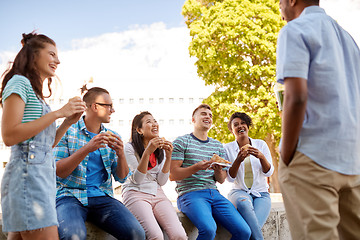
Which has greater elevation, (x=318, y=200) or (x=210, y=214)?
(x=318, y=200)

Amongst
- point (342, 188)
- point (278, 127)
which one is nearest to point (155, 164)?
point (342, 188)

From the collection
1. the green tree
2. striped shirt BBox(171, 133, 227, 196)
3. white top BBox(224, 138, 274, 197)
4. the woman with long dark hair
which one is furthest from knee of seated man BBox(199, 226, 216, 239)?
the green tree

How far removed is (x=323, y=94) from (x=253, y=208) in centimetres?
290

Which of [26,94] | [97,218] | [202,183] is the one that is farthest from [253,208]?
[26,94]

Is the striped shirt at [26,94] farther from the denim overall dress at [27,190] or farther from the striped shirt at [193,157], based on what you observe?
the striped shirt at [193,157]

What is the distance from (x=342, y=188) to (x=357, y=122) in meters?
0.38

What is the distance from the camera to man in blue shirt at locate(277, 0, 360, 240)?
1.82 meters

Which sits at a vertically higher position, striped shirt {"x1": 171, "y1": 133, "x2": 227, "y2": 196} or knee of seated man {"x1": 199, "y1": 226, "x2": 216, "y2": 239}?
striped shirt {"x1": 171, "y1": 133, "x2": 227, "y2": 196}

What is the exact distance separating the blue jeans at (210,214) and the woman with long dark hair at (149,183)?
228 mm

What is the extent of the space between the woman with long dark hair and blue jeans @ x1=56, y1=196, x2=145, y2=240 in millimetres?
321

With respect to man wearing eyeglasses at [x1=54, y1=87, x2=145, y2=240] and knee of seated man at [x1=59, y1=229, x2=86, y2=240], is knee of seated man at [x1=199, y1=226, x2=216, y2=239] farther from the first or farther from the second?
knee of seated man at [x1=59, y1=229, x2=86, y2=240]

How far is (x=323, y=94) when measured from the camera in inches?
75.7

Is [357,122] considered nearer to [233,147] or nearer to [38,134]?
[38,134]

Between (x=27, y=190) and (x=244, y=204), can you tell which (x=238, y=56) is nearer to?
(x=244, y=204)
